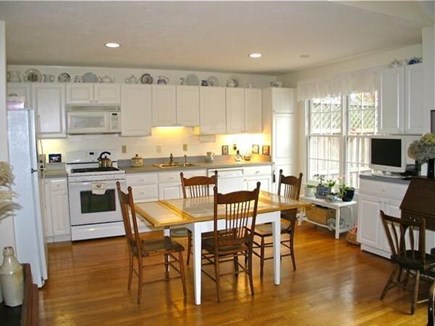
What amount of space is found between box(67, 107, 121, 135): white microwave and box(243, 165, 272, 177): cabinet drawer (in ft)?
6.63

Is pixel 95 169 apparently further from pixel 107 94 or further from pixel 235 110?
pixel 235 110

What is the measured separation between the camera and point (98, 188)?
5141mm

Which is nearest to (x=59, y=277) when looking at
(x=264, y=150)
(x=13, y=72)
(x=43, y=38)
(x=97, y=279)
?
(x=97, y=279)

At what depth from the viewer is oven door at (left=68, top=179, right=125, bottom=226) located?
505 centimetres

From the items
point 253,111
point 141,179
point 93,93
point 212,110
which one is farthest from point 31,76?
point 253,111

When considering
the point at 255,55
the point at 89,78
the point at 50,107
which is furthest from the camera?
the point at 89,78

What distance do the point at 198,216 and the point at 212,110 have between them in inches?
126

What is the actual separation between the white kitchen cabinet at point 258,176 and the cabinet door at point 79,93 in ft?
8.23

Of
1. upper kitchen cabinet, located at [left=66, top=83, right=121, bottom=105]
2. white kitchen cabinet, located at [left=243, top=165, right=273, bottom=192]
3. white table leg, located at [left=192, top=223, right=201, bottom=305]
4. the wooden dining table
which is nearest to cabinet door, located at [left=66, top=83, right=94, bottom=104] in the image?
upper kitchen cabinet, located at [left=66, top=83, right=121, bottom=105]

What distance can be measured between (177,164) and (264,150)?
1.49 m

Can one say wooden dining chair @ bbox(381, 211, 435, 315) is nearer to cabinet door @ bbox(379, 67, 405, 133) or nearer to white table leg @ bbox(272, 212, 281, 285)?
white table leg @ bbox(272, 212, 281, 285)

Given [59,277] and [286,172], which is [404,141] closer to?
[286,172]

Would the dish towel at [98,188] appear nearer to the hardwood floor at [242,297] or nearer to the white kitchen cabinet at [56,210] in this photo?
the white kitchen cabinet at [56,210]

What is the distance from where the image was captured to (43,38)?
3846mm
